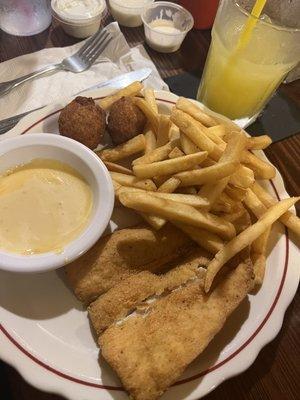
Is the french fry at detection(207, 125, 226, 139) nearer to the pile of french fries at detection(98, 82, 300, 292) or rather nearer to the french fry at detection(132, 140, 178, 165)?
the pile of french fries at detection(98, 82, 300, 292)

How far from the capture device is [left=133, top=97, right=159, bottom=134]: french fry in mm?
1420

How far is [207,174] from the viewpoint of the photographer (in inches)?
47.8

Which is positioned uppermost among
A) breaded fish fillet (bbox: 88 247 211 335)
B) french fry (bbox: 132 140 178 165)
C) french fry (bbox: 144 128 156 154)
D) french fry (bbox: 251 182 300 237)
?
french fry (bbox: 132 140 178 165)

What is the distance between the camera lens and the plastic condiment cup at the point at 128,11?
1.98 m

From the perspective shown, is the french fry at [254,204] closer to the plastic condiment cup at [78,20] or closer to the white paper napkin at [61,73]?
the white paper napkin at [61,73]

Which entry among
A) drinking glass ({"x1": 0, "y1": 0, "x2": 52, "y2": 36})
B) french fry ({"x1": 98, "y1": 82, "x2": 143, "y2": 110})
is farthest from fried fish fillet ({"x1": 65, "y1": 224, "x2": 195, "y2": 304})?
drinking glass ({"x1": 0, "y1": 0, "x2": 52, "y2": 36})

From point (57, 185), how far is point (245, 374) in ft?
2.67

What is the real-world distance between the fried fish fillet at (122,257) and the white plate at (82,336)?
0.10 meters

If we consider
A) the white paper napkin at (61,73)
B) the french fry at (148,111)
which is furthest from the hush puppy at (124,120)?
the white paper napkin at (61,73)

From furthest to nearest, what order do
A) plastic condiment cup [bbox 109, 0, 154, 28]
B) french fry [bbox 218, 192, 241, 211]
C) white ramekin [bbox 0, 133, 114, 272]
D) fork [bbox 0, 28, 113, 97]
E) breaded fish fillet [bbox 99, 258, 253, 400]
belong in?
plastic condiment cup [bbox 109, 0, 154, 28] < fork [bbox 0, 28, 113, 97] < french fry [bbox 218, 192, 241, 211] < white ramekin [bbox 0, 133, 114, 272] < breaded fish fillet [bbox 99, 258, 253, 400]

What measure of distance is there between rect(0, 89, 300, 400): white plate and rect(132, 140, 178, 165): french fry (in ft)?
1.49

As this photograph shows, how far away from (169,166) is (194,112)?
0.28 meters

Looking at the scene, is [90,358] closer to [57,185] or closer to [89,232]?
[89,232]

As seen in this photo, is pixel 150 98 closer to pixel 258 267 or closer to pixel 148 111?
pixel 148 111
